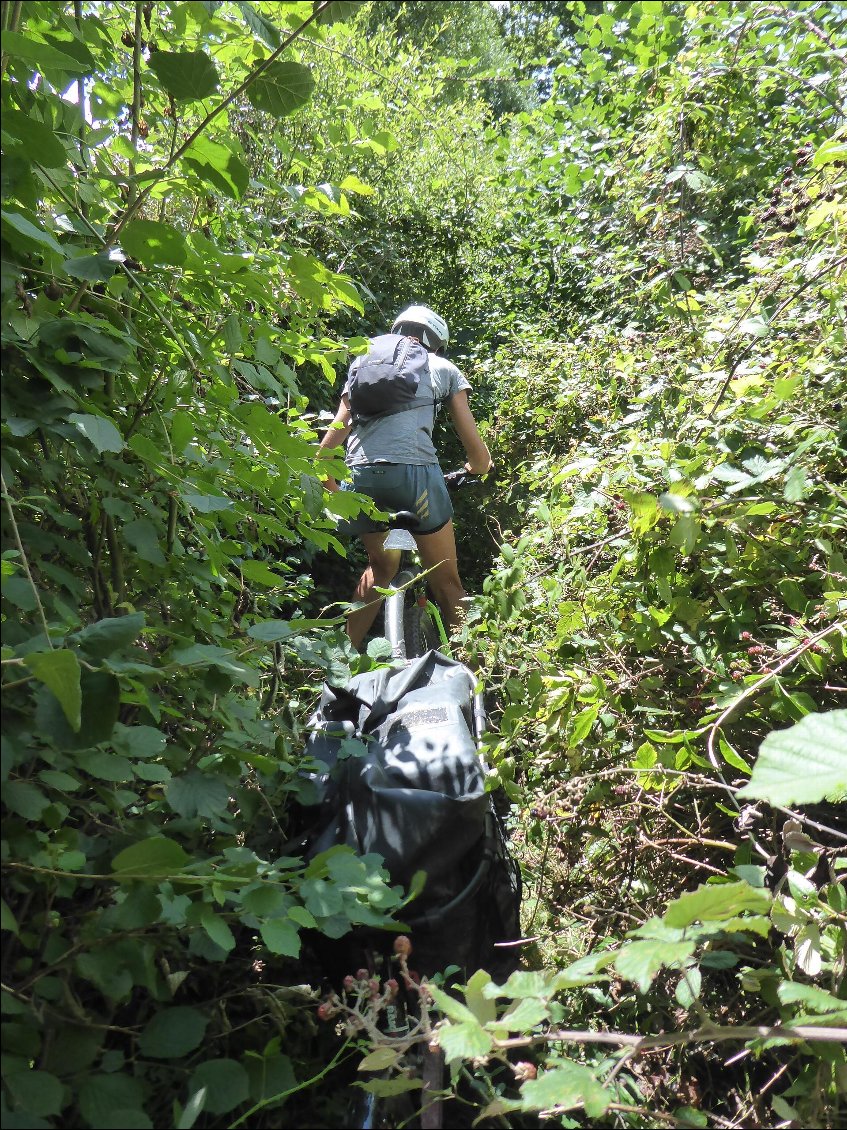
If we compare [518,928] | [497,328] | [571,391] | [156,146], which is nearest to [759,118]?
[571,391]

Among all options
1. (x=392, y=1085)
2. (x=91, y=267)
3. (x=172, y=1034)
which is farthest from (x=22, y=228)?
(x=392, y=1085)

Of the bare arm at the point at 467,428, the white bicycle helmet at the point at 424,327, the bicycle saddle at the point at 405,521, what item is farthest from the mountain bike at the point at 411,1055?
the white bicycle helmet at the point at 424,327

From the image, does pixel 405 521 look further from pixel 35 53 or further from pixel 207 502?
pixel 35 53

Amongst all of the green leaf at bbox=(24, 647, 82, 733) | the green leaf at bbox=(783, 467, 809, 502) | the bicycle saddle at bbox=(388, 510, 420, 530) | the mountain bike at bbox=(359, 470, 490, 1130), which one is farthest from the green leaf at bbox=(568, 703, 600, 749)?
the bicycle saddle at bbox=(388, 510, 420, 530)

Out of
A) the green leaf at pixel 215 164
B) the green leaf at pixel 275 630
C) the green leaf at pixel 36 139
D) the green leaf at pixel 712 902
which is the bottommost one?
the green leaf at pixel 712 902

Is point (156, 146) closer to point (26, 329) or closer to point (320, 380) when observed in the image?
point (26, 329)

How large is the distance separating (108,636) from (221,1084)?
2.07 ft

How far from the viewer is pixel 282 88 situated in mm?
1373

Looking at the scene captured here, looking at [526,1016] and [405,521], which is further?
[405,521]

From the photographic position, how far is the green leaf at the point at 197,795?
123cm

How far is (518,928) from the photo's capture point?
74.7 inches

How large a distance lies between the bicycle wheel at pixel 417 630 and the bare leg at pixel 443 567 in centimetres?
11

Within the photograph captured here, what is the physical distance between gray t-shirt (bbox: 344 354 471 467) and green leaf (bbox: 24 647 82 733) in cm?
281

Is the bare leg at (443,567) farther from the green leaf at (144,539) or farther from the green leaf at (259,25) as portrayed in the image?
the green leaf at (259,25)
